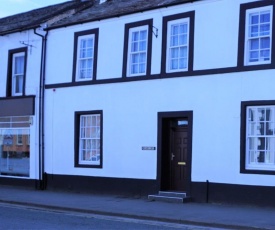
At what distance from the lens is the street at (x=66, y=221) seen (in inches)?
466

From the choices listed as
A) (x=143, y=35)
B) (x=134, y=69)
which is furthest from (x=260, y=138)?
(x=143, y=35)

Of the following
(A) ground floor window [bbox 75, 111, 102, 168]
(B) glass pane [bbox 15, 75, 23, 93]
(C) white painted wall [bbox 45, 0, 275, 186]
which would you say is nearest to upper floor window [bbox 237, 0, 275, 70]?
(C) white painted wall [bbox 45, 0, 275, 186]

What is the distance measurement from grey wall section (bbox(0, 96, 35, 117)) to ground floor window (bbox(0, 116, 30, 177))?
0.80 ft

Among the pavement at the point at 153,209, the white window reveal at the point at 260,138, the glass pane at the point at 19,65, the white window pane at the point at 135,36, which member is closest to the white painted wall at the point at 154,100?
the white window reveal at the point at 260,138

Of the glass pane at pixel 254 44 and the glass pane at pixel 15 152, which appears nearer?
the glass pane at pixel 254 44

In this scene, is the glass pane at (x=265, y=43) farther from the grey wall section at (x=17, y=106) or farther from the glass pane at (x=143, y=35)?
the grey wall section at (x=17, y=106)

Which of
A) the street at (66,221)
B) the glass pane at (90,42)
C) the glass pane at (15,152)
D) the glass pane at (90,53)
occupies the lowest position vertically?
the street at (66,221)

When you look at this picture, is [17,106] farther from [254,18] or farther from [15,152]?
[254,18]

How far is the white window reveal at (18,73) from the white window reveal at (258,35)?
10224 mm

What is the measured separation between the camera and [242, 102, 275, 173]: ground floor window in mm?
14773

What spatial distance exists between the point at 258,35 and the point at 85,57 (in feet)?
23.1

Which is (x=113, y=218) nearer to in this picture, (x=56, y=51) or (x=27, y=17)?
(x=56, y=51)

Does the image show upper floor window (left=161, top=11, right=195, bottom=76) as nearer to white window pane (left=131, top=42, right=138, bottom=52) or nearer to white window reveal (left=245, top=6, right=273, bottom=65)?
white window pane (left=131, top=42, right=138, bottom=52)

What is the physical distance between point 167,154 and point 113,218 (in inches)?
166
